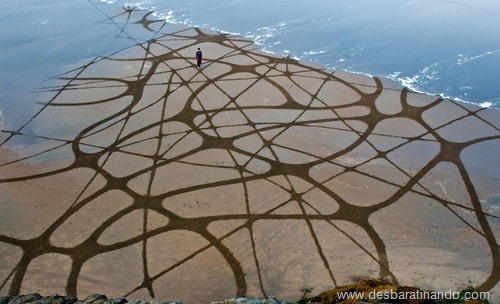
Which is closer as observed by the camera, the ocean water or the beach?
the beach

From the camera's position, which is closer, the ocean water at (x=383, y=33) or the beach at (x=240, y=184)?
the beach at (x=240, y=184)

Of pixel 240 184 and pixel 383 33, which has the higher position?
pixel 383 33

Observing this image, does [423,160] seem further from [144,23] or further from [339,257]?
[144,23]

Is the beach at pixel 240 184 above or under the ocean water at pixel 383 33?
under

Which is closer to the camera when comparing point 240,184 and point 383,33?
point 240,184

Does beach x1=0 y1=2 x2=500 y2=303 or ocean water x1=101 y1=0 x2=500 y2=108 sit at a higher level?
ocean water x1=101 y1=0 x2=500 y2=108

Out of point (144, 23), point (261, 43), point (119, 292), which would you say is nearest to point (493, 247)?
point (119, 292)
